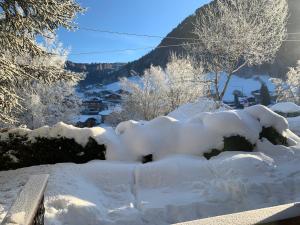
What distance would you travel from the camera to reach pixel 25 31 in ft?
27.6

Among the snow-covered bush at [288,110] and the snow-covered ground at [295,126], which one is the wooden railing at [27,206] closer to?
the snow-covered ground at [295,126]

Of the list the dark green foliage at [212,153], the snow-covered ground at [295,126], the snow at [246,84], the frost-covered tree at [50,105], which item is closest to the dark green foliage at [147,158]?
the dark green foliage at [212,153]

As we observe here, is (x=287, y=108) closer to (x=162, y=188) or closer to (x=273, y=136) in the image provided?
(x=273, y=136)

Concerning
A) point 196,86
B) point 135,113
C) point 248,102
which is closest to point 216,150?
point 196,86

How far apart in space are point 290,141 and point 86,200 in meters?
5.95

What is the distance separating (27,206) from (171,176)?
16.7 ft

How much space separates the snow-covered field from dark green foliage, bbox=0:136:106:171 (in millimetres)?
239

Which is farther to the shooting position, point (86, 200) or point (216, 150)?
point (216, 150)

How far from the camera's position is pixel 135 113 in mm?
43844

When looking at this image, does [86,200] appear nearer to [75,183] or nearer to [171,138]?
[75,183]

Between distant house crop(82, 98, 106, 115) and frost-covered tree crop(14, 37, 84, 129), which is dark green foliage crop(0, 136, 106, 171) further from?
distant house crop(82, 98, 106, 115)

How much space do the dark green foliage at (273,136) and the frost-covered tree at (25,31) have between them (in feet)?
16.7

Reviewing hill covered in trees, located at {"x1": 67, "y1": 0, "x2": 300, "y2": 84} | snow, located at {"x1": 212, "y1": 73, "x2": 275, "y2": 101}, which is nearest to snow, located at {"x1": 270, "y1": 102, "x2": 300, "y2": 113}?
hill covered in trees, located at {"x1": 67, "y1": 0, "x2": 300, "y2": 84}

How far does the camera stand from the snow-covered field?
5.78m
